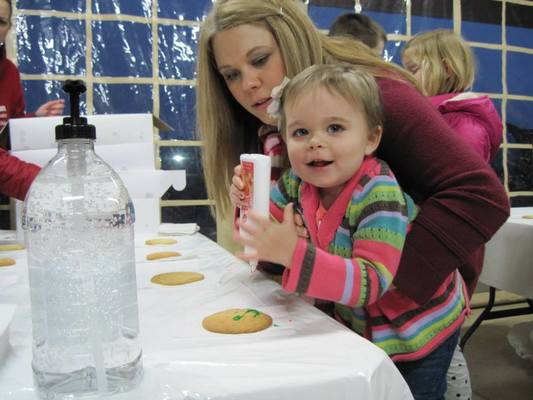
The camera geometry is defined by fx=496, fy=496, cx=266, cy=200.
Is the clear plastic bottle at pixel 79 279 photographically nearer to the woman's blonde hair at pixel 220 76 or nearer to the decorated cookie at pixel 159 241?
the woman's blonde hair at pixel 220 76

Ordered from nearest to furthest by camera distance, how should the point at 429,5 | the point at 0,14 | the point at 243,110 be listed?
1. the point at 243,110
2. the point at 0,14
3. the point at 429,5

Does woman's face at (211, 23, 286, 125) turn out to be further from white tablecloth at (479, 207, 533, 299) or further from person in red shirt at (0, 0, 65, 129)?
white tablecloth at (479, 207, 533, 299)

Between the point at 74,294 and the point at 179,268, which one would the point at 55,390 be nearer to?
the point at 74,294

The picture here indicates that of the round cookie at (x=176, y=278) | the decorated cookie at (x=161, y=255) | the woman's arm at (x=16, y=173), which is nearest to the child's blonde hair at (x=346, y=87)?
the round cookie at (x=176, y=278)

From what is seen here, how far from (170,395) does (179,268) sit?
556mm

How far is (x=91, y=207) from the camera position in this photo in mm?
554

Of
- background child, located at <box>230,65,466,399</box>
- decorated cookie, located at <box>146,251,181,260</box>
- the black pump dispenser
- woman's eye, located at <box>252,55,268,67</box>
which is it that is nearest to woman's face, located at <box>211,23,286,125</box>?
woman's eye, located at <box>252,55,268,67</box>

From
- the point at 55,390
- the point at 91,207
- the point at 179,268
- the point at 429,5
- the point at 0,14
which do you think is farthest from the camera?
the point at 429,5

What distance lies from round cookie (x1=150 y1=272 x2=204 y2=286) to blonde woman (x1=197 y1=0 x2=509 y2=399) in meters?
0.29

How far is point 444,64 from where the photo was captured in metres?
1.90

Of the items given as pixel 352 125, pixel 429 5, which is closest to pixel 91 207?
pixel 352 125

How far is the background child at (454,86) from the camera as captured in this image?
1.77 m

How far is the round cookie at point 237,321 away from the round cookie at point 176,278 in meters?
0.21

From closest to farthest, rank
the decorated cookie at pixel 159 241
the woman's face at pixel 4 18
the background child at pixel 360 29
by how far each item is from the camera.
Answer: the decorated cookie at pixel 159 241 → the woman's face at pixel 4 18 → the background child at pixel 360 29
